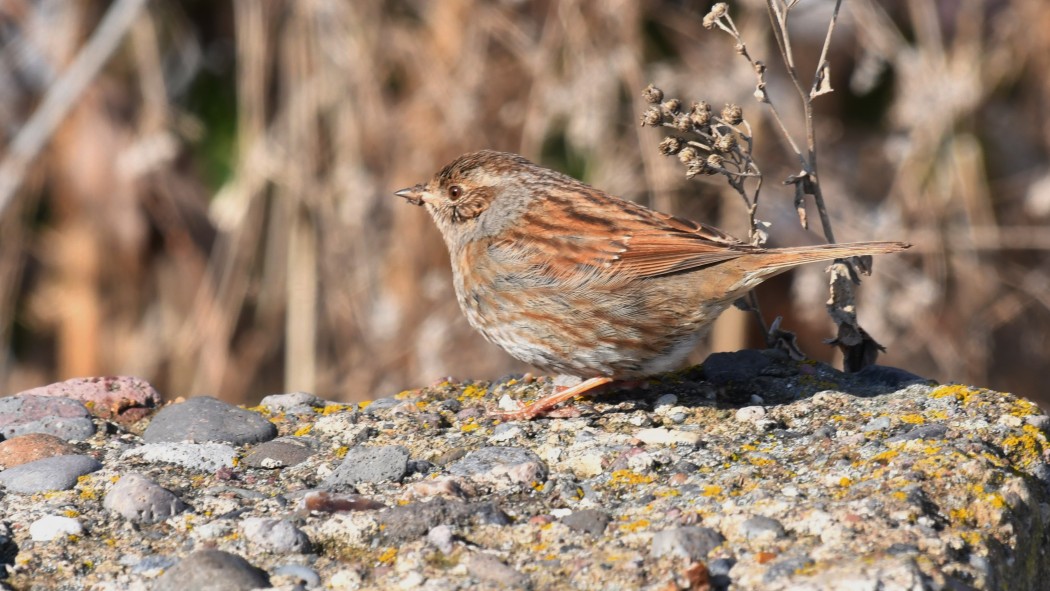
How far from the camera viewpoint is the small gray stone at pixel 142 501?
2.73 metres

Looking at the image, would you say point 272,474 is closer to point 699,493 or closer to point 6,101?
point 699,493

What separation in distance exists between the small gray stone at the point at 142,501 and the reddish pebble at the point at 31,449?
38 centimetres

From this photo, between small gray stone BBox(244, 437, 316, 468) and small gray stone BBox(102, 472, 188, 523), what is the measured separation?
0.33m

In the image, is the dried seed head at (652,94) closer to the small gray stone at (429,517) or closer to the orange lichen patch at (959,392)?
the orange lichen patch at (959,392)

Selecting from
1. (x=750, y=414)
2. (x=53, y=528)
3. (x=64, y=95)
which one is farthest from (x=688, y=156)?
(x=64, y=95)

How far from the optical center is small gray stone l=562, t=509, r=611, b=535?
2605 mm

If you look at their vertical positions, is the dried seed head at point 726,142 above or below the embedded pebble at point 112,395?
above

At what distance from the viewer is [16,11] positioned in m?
6.99

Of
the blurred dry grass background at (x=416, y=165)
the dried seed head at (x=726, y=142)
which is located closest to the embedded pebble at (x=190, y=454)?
the dried seed head at (x=726, y=142)

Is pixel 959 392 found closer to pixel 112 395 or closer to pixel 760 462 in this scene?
pixel 760 462

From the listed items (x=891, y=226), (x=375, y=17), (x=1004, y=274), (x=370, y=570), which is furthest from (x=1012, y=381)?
(x=370, y=570)

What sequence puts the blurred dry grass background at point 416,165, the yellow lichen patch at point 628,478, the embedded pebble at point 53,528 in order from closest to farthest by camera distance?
the embedded pebble at point 53,528, the yellow lichen patch at point 628,478, the blurred dry grass background at point 416,165

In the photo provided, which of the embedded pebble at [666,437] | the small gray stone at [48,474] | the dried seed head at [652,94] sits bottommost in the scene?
the embedded pebble at [666,437]

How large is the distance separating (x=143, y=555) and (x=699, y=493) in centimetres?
115
